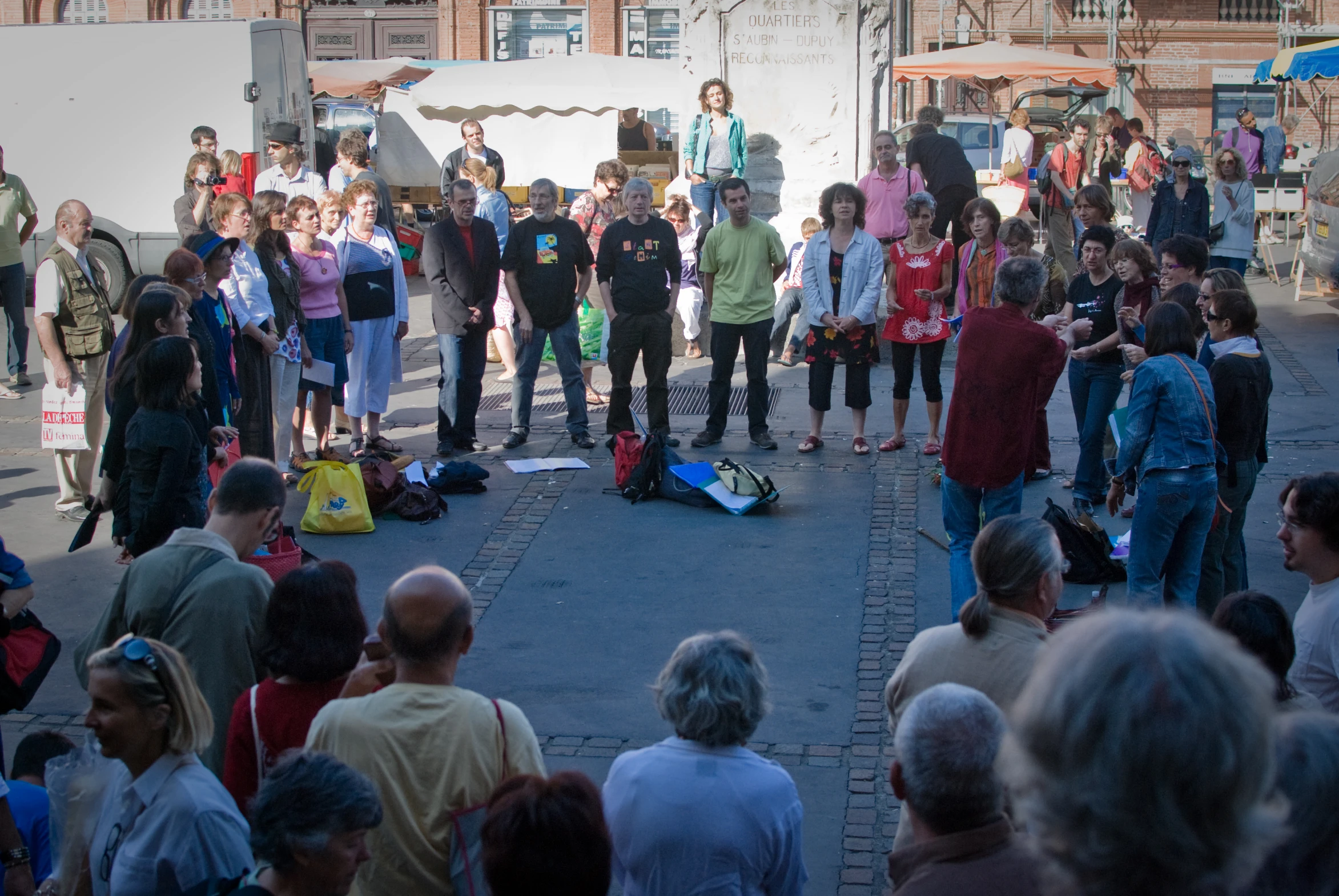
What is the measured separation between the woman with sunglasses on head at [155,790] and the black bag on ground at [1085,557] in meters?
4.99

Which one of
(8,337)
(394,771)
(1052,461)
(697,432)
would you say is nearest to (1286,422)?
(1052,461)

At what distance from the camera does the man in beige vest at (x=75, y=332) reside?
317 inches

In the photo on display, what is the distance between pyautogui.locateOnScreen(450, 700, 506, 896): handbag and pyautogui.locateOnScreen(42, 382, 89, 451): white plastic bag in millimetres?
6030

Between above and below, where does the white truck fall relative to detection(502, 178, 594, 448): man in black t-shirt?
above

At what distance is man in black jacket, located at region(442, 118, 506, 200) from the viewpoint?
45.7ft

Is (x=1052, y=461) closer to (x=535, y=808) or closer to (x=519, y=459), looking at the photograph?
(x=519, y=459)

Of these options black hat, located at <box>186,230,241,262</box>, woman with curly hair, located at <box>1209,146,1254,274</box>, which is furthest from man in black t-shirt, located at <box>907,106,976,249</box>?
black hat, located at <box>186,230,241,262</box>

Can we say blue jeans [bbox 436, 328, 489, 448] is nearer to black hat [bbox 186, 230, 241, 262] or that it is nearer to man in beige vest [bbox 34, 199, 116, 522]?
black hat [bbox 186, 230, 241, 262]

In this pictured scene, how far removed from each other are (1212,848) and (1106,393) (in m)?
6.40

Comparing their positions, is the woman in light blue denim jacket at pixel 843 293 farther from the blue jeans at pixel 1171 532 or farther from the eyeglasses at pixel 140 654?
the eyeglasses at pixel 140 654

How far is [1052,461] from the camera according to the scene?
9.24 metres

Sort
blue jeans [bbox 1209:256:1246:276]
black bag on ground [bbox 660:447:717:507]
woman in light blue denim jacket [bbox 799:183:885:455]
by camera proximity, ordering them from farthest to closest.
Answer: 1. blue jeans [bbox 1209:256:1246:276]
2. woman in light blue denim jacket [bbox 799:183:885:455]
3. black bag on ground [bbox 660:447:717:507]

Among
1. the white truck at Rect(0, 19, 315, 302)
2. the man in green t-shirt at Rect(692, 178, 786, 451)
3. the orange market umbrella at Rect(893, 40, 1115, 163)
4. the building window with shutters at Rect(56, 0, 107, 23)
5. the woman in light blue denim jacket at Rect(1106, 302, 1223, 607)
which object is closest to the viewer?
the woman in light blue denim jacket at Rect(1106, 302, 1223, 607)

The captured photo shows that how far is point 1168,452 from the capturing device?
5324 mm
